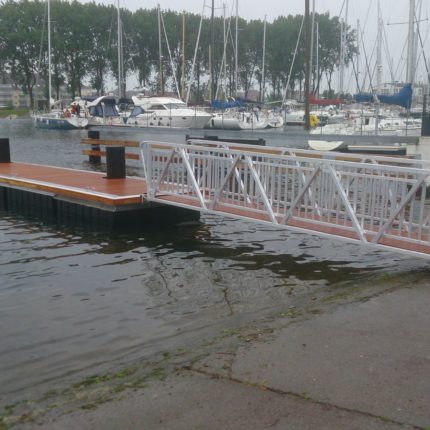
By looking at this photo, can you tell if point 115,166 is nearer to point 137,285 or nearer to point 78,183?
point 78,183

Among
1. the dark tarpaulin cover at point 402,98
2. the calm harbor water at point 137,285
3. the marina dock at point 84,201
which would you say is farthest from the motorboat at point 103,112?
the calm harbor water at point 137,285

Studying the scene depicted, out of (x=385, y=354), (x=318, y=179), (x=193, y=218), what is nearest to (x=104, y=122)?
(x=193, y=218)

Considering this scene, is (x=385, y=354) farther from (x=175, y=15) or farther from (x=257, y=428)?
(x=175, y=15)

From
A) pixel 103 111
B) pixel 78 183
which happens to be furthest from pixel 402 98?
pixel 103 111

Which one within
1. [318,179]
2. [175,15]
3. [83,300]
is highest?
[175,15]

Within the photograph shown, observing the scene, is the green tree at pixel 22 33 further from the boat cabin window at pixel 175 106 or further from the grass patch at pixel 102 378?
the grass patch at pixel 102 378

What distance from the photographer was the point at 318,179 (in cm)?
888

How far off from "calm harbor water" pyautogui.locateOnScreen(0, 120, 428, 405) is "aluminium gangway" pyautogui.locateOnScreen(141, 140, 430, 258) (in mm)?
618

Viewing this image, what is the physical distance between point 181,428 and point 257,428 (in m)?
0.47

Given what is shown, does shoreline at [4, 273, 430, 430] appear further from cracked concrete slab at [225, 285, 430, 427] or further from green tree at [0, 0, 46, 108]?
green tree at [0, 0, 46, 108]

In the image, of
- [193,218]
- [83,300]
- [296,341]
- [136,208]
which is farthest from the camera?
[193,218]

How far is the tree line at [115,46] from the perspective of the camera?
9994 cm

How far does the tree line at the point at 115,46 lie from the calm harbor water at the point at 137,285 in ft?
290

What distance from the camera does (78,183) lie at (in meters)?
13.9
